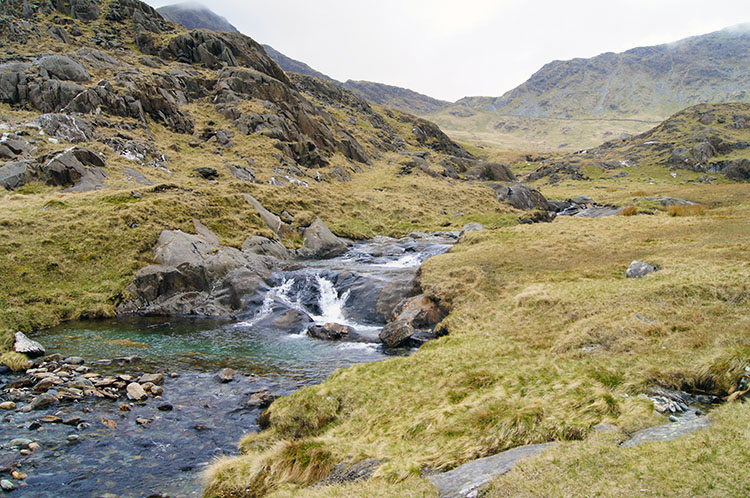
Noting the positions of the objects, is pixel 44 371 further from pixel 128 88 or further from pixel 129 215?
pixel 128 88

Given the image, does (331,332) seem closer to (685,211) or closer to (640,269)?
(640,269)

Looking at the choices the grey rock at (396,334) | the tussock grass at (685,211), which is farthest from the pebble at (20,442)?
the tussock grass at (685,211)

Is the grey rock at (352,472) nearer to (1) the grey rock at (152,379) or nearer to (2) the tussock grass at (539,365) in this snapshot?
(2) the tussock grass at (539,365)

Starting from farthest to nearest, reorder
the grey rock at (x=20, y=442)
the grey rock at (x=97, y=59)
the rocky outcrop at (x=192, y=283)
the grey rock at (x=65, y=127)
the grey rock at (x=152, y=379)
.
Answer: the grey rock at (x=97, y=59)
the grey rock at (x=65, y=127)
the rocky outcrop at (x=192, y=283)
the grey rock at (x=152, y=379)
the grey rock at (x=20, y=442)

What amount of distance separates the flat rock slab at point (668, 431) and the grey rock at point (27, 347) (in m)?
23.3

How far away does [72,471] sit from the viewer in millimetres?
10664

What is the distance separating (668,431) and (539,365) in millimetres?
5543

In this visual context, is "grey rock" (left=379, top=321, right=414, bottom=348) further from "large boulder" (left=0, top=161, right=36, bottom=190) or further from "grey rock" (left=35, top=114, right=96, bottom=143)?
"grey rock" (left=35, top=114, right=96, bottom=143)

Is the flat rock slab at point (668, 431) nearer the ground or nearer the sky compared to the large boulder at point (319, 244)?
nearer the sky

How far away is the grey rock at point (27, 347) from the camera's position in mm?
18066

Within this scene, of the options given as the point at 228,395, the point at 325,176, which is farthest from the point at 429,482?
the point at 325,176

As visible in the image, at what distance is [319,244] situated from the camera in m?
43.7

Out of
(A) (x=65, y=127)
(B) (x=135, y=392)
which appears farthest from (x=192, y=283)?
(A) (x=65, y=127)

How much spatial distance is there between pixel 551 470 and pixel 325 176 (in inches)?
2733
